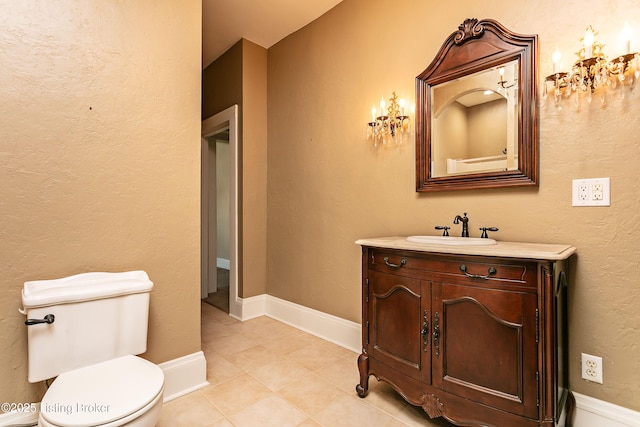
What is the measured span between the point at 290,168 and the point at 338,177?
61 centimetres

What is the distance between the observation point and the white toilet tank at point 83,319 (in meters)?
1.27

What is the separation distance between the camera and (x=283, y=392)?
6.02ft

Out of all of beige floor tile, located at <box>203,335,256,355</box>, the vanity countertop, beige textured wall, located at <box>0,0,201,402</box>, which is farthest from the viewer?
beige floor tile, located at <box>203,335,256,355</box>

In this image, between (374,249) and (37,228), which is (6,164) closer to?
(37,228)

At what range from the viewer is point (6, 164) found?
1.35 metres

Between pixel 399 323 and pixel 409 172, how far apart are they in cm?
99

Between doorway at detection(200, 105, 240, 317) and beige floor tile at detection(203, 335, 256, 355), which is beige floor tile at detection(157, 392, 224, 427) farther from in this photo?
doorway at detection(200, 105, 240, 317)

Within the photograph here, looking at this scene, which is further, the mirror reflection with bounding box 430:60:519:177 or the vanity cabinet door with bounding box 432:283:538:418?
the mirror reflection with bounding box 430:60:519:177

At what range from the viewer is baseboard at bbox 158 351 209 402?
178cm

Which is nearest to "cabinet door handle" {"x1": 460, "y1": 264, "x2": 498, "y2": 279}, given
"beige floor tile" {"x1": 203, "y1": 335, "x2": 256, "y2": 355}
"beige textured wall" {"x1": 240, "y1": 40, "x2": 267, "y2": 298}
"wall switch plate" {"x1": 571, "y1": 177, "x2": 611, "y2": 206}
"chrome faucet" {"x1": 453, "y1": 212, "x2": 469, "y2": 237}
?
"chrome faucet" {"x1": 453, "y1": 212, "x2": 469, "y2": 237}

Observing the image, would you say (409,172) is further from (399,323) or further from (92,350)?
(92,350)

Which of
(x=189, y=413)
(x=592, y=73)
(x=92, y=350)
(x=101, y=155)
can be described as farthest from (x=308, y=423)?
(x=592, y=73)

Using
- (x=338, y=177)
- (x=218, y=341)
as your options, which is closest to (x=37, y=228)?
(x=218, y=341)

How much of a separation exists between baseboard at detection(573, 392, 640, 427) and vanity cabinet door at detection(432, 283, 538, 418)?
1.57ft
